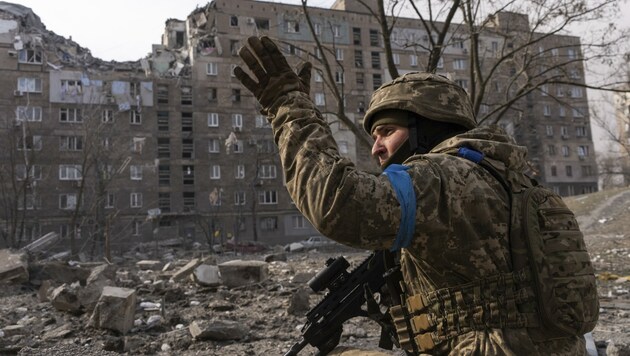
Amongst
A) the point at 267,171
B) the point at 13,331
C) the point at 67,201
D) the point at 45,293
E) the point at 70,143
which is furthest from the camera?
the point at 267,171

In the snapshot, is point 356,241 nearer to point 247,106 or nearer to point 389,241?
point 389,241

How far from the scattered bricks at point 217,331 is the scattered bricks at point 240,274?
3.30 m

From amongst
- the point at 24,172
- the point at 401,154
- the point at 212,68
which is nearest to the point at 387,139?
the point at 401,154

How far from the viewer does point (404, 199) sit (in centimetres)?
131

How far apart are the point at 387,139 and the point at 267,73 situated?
50 centimetres

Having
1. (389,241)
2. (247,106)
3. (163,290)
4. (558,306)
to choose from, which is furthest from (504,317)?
(247,106)

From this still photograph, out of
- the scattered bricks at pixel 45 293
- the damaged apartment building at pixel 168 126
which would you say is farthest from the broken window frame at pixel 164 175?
the scattered bricks at pixel 45 293

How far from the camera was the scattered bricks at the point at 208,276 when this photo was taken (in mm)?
9023

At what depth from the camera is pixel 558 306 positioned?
1.45 m

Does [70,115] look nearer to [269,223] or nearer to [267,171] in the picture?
[267,171]

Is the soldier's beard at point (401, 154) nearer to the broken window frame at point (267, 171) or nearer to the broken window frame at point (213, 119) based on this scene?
the broken window frame at point (267, 171)

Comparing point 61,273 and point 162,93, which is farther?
point 162,93

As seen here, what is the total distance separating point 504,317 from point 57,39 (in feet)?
136

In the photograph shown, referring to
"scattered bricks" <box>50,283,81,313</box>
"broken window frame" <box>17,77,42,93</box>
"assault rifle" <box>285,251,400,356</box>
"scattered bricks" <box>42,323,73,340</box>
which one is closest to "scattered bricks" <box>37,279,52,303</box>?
"scattered bricks" <box>50,283,81,313</box>
